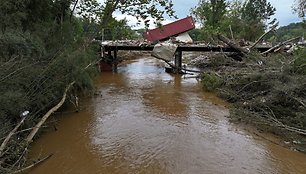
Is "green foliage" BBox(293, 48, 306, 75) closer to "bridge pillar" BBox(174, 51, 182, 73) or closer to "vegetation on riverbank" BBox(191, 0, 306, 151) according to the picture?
"vegetation on riverbank" BBox(191, 0, 306, 151)

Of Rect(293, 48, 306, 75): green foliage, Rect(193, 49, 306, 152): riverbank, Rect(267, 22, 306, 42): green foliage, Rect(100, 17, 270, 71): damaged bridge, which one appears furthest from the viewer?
Rect(267, 22, 306, 42): green foliage

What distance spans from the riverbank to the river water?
584 millimetres

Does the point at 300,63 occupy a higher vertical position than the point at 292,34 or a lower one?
lower

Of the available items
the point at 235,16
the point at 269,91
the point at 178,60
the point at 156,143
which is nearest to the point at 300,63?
the point at 269,91

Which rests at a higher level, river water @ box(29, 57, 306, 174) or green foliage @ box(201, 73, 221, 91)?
green foliage @ box(201, 73, 221, 91)

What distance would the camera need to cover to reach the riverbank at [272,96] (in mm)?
8628

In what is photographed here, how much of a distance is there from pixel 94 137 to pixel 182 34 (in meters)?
21.5

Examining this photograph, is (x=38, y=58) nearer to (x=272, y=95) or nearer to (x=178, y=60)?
(x=272, y=95)

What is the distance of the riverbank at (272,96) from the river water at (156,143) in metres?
0.58

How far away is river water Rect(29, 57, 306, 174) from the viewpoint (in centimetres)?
682

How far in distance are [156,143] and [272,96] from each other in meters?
4.50

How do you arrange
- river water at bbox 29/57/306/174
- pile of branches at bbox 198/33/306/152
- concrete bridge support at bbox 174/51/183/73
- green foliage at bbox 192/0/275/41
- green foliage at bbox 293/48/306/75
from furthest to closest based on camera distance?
green foliage at bbox 192/0/275/41, concrete bridge support at bbox 174/51/183/73, green foliage at bbox 293/48/306/75, pile of branches at bbox 198/33/306/152, river water at bbox 29/57/306/174

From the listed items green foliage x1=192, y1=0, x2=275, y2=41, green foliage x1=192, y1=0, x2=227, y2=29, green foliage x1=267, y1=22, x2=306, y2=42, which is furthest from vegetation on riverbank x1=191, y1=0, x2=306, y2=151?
green foliage x1=192, y1=0, x2=227, y2=29

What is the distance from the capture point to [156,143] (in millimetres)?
8109
